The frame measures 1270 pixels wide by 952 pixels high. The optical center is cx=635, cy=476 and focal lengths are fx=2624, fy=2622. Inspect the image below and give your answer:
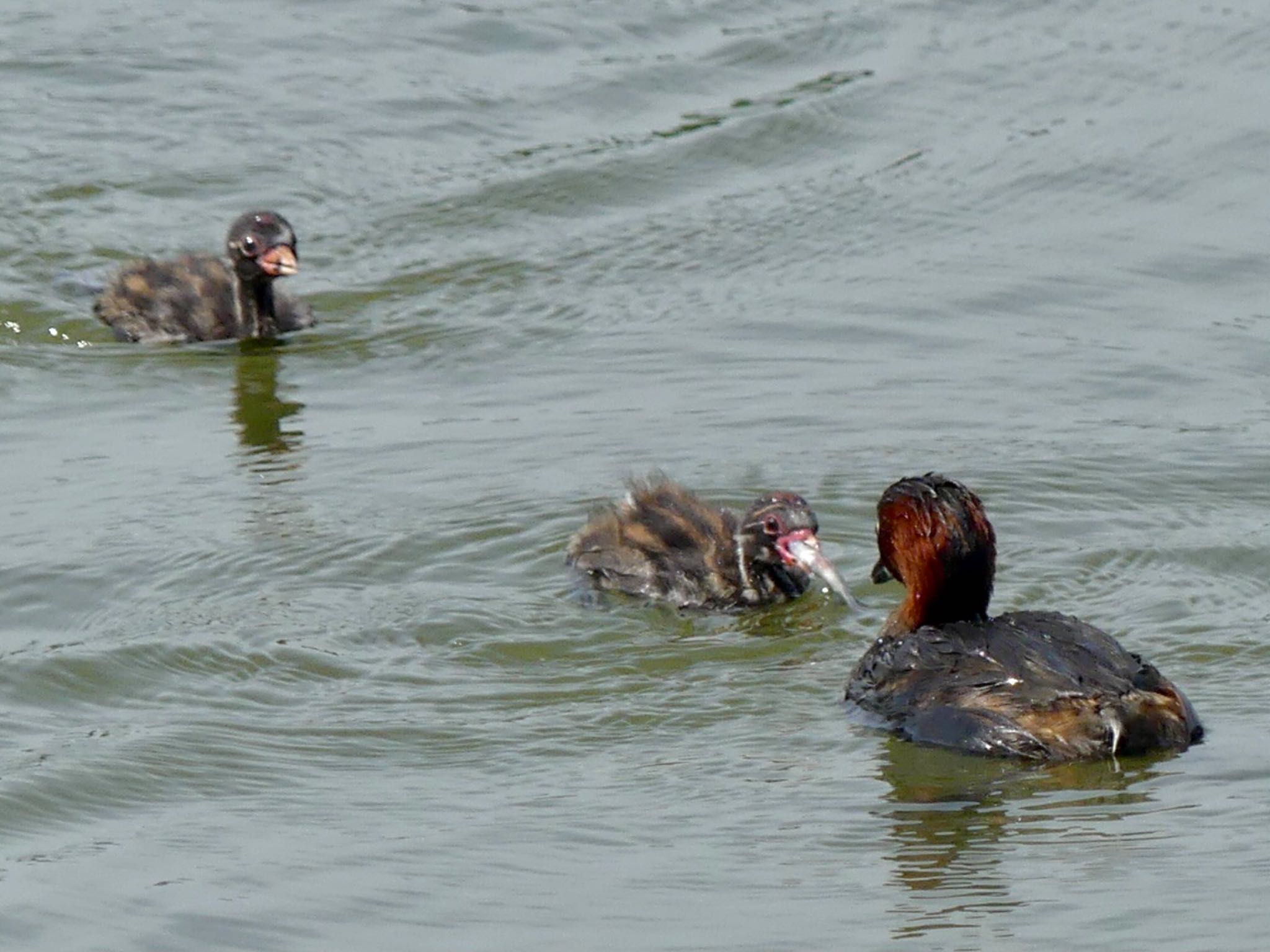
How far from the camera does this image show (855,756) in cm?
702

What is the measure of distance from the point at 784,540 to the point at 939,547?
118cm

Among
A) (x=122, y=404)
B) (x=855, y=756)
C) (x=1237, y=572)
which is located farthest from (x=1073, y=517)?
(x=122, y=404)

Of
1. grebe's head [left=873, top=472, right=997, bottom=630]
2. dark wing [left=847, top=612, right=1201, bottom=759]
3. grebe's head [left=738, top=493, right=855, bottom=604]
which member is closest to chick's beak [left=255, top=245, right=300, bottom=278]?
grebe's head [left=738, top=493, right=855, bottom=604]

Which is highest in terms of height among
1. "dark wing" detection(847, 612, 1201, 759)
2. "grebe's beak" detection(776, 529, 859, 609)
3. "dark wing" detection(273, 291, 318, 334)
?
"dark wing" detection(273, 291, 318, 334)

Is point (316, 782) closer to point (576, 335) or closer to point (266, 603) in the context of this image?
point (266, 603)

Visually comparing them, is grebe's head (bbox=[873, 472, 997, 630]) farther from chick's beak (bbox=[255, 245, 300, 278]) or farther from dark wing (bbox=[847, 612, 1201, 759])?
chick's beak (bbox=[255, 245, 300, 278])

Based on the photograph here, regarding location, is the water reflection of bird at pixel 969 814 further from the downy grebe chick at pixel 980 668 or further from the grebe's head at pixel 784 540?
the grebe's head at pixel 784 540

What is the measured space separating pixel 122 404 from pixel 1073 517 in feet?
13.6

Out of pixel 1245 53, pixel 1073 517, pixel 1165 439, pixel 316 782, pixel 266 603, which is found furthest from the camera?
pixel 1245 53

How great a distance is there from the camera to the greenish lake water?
6.12m

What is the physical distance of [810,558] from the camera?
27.6ft

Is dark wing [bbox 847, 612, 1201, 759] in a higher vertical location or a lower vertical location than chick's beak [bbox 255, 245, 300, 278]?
lower

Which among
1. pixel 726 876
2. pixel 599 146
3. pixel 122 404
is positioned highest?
pixel 599 146

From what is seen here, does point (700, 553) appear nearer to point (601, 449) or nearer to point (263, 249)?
point (601, 449)
